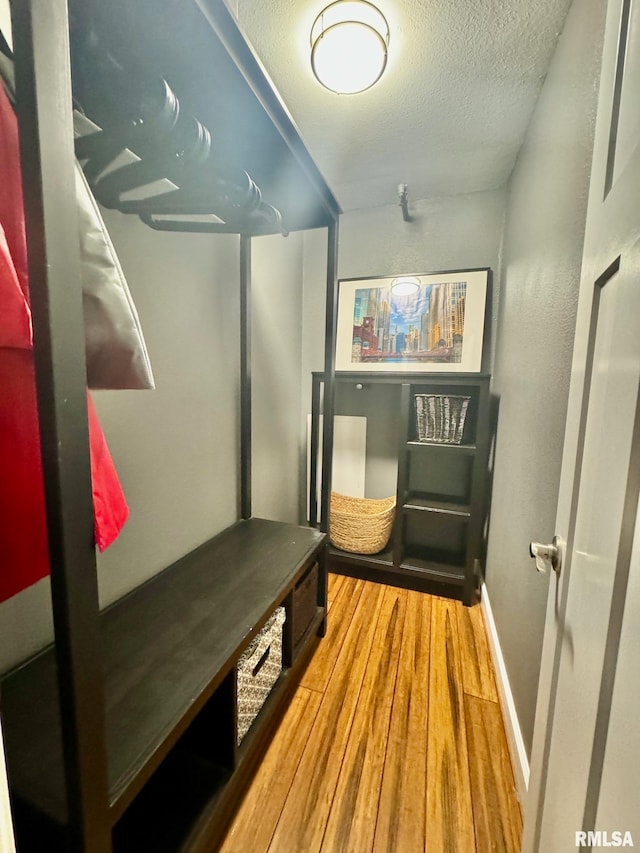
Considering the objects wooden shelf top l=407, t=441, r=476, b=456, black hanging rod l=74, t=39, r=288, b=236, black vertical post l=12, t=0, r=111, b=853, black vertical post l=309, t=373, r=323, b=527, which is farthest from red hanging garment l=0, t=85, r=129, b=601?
wooden shelf top l=407, t=441, r=476, b=456

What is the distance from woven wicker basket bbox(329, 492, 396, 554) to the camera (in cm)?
233

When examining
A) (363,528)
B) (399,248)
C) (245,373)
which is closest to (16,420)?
(245,373)

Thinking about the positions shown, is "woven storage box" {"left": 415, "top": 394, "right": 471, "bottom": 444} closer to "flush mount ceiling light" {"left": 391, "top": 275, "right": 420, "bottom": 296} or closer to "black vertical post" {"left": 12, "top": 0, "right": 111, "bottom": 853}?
"flush mount ceiling light" {"left": 391, "top": 275, "right": 420, "bottom": 296}

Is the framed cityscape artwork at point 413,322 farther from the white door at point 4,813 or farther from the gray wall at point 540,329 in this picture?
the white door at point 4,813

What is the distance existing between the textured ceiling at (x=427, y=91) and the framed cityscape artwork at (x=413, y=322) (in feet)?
1.90

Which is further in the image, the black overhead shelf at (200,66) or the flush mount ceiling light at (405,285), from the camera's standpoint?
the flush mount ceiling light at (405,285)

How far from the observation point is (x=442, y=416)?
2146 mm

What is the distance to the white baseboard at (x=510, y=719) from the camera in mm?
1117

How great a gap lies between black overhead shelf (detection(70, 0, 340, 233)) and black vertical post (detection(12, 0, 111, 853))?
1.25 ft

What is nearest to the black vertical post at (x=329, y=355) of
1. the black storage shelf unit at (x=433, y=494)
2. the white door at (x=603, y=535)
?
the black storage shelf unit at (x=433, y=494)

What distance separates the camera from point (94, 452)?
0.62m

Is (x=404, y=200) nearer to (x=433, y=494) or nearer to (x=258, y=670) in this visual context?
(x=433, y=494)

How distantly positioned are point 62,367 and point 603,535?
830 mm

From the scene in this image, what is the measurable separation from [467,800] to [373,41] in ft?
8.12
